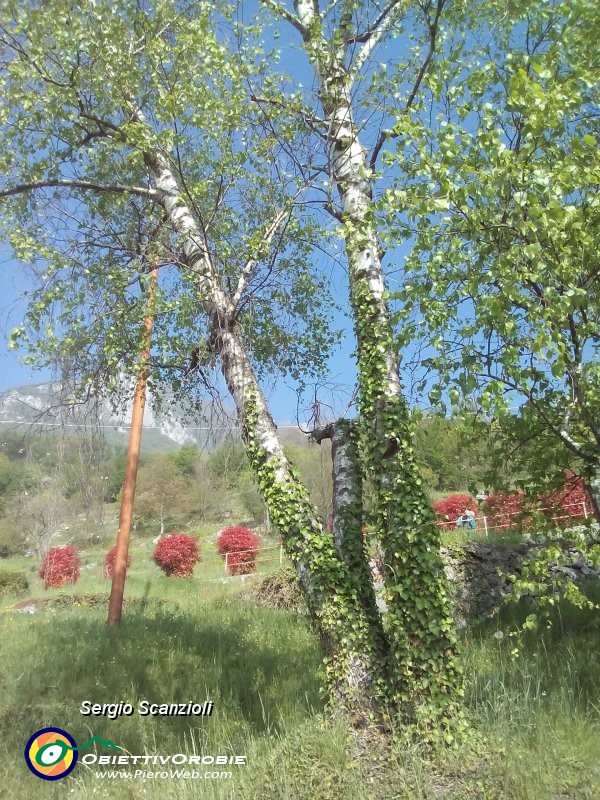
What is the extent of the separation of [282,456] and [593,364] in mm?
2308

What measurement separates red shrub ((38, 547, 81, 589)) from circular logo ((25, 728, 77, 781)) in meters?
17.6

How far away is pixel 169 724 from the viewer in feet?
19.0

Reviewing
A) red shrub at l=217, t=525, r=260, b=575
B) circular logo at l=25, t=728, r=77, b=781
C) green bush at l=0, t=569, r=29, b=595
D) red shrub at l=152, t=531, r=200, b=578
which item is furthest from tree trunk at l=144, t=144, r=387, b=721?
green bush at l=0, t=569, r=29, b=595

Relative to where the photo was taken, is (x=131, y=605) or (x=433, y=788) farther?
(x=131, y=605)

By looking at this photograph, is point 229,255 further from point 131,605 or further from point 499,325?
point 131,605

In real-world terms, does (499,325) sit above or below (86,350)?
below

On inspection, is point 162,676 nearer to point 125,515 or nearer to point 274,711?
point 274,711

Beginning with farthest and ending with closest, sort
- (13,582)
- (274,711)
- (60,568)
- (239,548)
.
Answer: (239,548)
(60,568)
(13,582)
(274,711)

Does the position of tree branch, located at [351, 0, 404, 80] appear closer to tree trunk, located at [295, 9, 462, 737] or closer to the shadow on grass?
tree trunk, located at [295, 9, 462, 737]

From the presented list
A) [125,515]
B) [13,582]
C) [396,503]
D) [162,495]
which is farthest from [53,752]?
[162,495]

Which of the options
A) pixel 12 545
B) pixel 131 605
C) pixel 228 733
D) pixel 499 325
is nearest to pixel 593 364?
pixel 499 325

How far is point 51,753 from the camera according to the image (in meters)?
5.06

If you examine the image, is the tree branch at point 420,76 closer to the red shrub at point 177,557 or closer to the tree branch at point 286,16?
the tree branch at point 286,16

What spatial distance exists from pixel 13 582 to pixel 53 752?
18768mm
